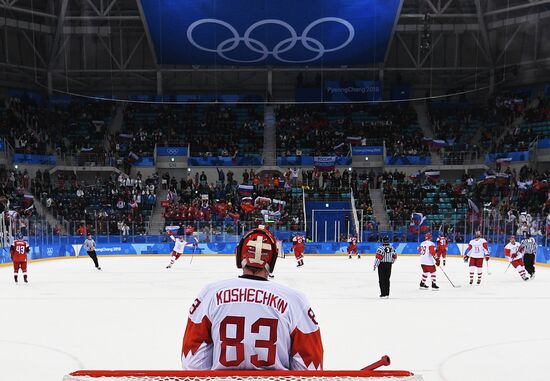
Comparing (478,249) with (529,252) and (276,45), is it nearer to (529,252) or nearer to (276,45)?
(529,252)

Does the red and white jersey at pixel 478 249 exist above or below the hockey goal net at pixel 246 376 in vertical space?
below

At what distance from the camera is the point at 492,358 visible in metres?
6.86

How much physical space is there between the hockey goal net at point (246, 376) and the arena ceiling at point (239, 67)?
85.8 feet

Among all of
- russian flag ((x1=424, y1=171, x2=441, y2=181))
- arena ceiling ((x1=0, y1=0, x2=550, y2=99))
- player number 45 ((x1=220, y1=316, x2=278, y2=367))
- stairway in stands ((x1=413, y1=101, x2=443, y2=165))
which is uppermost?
arena ceiling ((x1=0, y1=0, x2=550, y2=99))

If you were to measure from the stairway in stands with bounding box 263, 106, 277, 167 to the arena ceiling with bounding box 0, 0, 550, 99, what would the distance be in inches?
67.0

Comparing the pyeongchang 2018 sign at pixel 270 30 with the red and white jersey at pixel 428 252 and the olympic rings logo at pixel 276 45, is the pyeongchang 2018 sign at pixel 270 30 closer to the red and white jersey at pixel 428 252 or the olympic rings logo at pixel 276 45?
the olympic rings logo at pixel 276 45

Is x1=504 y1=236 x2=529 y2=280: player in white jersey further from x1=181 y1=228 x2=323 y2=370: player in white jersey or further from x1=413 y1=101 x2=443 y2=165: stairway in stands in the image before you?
x1=413 y1=101 x2=443 y2=165: stairway in stands

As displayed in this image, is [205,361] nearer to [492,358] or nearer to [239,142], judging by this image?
[492,358]

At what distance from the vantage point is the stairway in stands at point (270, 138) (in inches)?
1352

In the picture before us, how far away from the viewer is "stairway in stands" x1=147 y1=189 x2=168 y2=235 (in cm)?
2739

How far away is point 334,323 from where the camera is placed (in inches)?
359

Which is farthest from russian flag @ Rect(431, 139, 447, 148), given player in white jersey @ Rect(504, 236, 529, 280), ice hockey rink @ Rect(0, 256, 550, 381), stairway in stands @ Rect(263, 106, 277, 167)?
player in white jersey @ Rect(504, 236, 529, 280)

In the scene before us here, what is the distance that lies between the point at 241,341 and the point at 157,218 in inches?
1100

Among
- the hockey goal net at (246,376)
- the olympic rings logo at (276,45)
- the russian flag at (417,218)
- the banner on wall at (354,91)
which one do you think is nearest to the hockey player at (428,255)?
the hockey goal net at (246,376)
